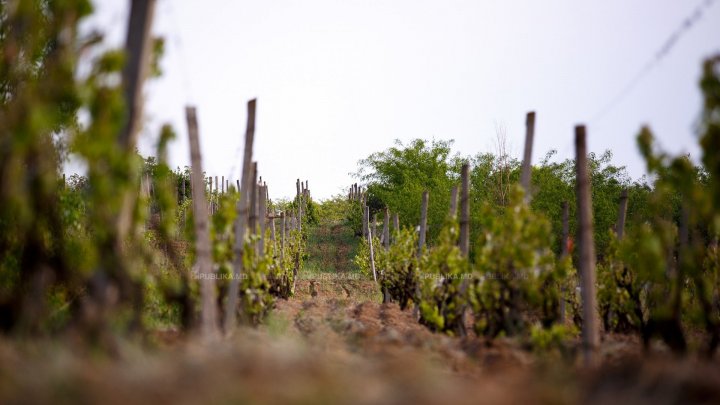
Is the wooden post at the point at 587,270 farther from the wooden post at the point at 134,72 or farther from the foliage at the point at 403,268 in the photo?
the foliage at the point at 403,268

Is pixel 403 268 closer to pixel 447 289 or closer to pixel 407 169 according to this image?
pixel 447 289

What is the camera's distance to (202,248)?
591cm

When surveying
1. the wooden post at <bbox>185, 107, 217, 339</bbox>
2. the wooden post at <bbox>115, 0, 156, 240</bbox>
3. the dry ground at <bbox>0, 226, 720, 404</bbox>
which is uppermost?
the wooden post at <bbox>115, 0, 156, 240</bbox>

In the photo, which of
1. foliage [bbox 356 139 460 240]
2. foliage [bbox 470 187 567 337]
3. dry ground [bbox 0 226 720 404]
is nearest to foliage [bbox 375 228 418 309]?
foliage [bbox 470 187 567 337]

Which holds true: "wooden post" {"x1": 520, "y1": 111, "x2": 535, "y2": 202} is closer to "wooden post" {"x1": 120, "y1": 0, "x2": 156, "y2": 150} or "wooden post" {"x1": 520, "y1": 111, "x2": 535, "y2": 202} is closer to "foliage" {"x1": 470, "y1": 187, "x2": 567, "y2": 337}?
"foliage" {"x1": 470, "y1": 187, "x2": 567, "y2": 337}

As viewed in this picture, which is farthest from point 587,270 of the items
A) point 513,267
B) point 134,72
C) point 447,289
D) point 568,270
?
point 134,72

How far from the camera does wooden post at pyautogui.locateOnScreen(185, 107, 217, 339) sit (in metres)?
5.71

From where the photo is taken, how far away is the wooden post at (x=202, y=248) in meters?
5.71

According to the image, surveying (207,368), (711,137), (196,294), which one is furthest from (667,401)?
(196,294)

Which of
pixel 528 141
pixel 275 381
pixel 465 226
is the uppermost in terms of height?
pixel 528 141

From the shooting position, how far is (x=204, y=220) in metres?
6.07

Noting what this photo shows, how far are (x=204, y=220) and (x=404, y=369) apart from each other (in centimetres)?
343

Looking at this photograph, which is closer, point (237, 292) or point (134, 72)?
point (134, 72)

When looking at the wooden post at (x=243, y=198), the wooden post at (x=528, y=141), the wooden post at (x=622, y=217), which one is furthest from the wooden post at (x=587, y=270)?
the wooden post at (x=622, y=217)
